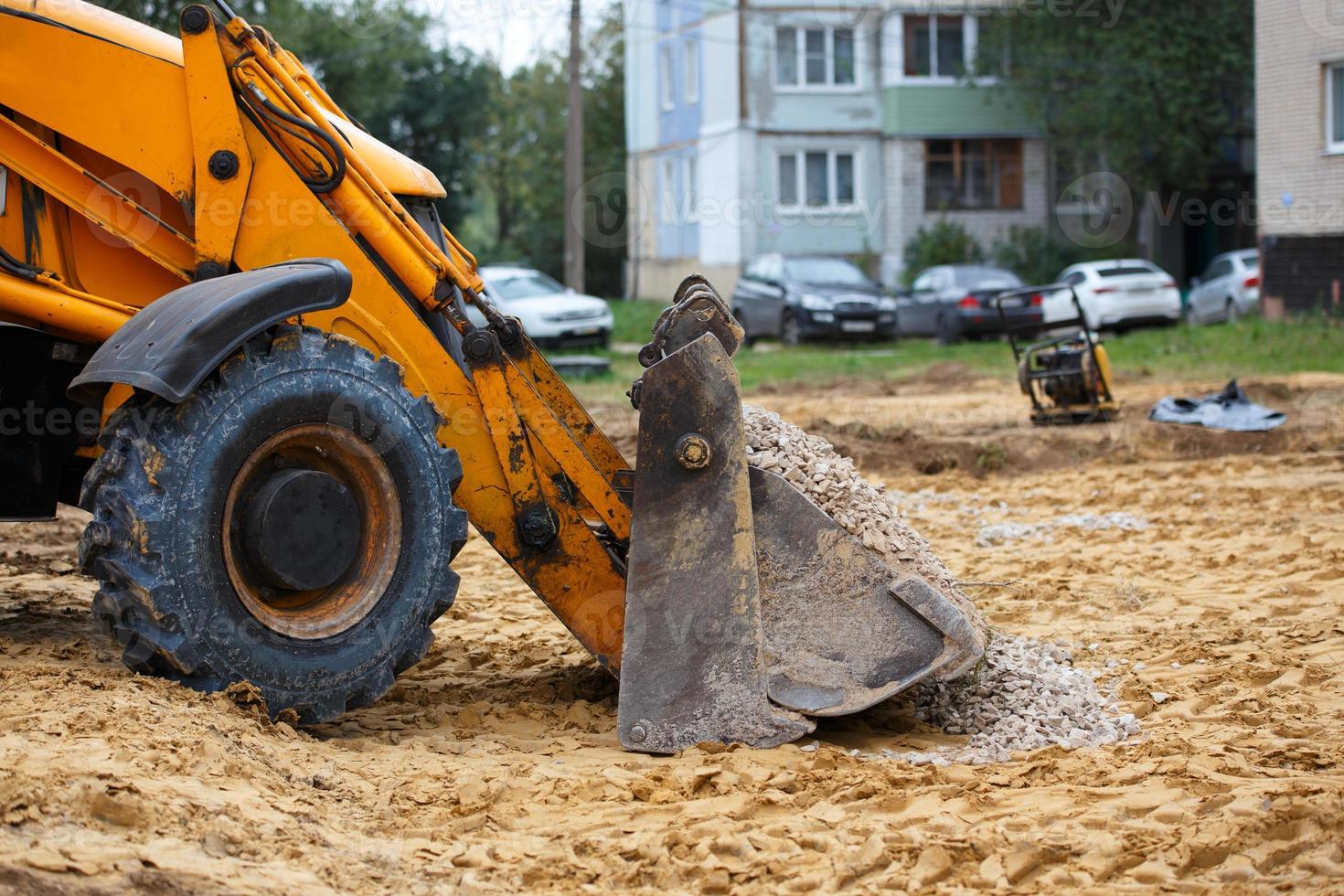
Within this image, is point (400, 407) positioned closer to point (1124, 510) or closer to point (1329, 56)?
point (1124, 510)

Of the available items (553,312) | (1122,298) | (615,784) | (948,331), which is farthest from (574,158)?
(615,784)

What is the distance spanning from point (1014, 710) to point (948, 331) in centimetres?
2120

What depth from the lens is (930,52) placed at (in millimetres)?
36250

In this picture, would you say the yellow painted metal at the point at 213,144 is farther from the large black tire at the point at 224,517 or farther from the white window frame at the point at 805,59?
the white window frame at the point at 805,59

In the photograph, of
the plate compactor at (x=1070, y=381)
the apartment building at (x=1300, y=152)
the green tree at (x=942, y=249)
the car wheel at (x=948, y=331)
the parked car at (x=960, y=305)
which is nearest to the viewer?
the plate compactor at (x=1070, y=381)

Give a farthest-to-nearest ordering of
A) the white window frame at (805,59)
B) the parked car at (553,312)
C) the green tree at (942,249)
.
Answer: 1. the white window frame at (805,59)
2. the green tree at (942,249)
3. the parked car at (553,312)

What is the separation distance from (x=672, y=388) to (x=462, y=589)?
3.35m

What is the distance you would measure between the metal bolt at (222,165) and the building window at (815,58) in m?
32.2

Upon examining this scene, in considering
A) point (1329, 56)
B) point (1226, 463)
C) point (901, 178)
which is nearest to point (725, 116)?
point (901, 178)

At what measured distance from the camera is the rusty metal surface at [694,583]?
16.0 ft

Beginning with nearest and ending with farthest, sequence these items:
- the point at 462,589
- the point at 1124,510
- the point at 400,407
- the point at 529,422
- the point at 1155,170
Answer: the point at 400,407
the point at 529,422
the point at 462,589
the point at 1124,510
the point at 1155,170

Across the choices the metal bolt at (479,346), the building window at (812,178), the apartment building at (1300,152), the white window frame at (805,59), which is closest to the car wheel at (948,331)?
the apartment building at (1300,152)

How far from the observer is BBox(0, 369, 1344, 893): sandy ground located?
3.70 m

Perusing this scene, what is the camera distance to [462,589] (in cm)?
799
